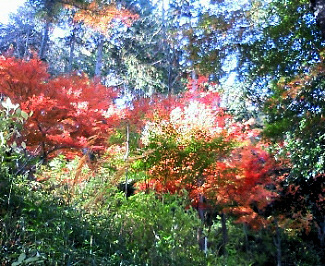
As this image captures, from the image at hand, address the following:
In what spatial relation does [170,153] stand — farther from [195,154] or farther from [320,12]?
[320,12]

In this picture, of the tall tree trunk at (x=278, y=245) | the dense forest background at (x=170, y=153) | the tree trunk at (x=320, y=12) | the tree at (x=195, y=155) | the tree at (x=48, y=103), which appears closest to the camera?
the dense forest background at (x=170, y=153)

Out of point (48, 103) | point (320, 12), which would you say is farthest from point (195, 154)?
point (320, 12)

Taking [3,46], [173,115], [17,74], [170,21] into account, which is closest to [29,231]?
[173,115]

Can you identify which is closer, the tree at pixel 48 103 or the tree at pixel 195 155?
the tree at pixel 195 155

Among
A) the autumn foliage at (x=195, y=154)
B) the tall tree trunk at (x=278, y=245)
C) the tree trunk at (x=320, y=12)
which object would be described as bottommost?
the tall tree trunk at (x=278, y=245)

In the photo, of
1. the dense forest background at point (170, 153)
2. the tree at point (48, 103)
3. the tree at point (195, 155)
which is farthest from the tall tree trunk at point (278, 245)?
the tree at point (48, 103)

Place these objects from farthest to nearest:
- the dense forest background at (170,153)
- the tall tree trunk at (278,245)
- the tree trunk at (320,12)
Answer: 1. the tall tree trunk at (278,245)
2. the tree trunk at (320,12)
3. the dense forest background at (170,153)

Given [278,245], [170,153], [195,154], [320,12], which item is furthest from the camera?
[278,245]

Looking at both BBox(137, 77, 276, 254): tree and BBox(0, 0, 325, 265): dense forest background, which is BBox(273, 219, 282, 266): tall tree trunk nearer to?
BBox(0, 0, 325, 265): dense forest background

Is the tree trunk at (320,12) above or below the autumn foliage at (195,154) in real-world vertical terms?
above

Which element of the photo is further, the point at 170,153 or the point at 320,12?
the point at 170,153

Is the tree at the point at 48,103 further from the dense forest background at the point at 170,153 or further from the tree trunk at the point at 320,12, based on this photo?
the tree trunk at the point at 320,12

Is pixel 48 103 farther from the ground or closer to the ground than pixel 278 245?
farther from the ground

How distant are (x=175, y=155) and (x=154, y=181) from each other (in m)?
0.68
